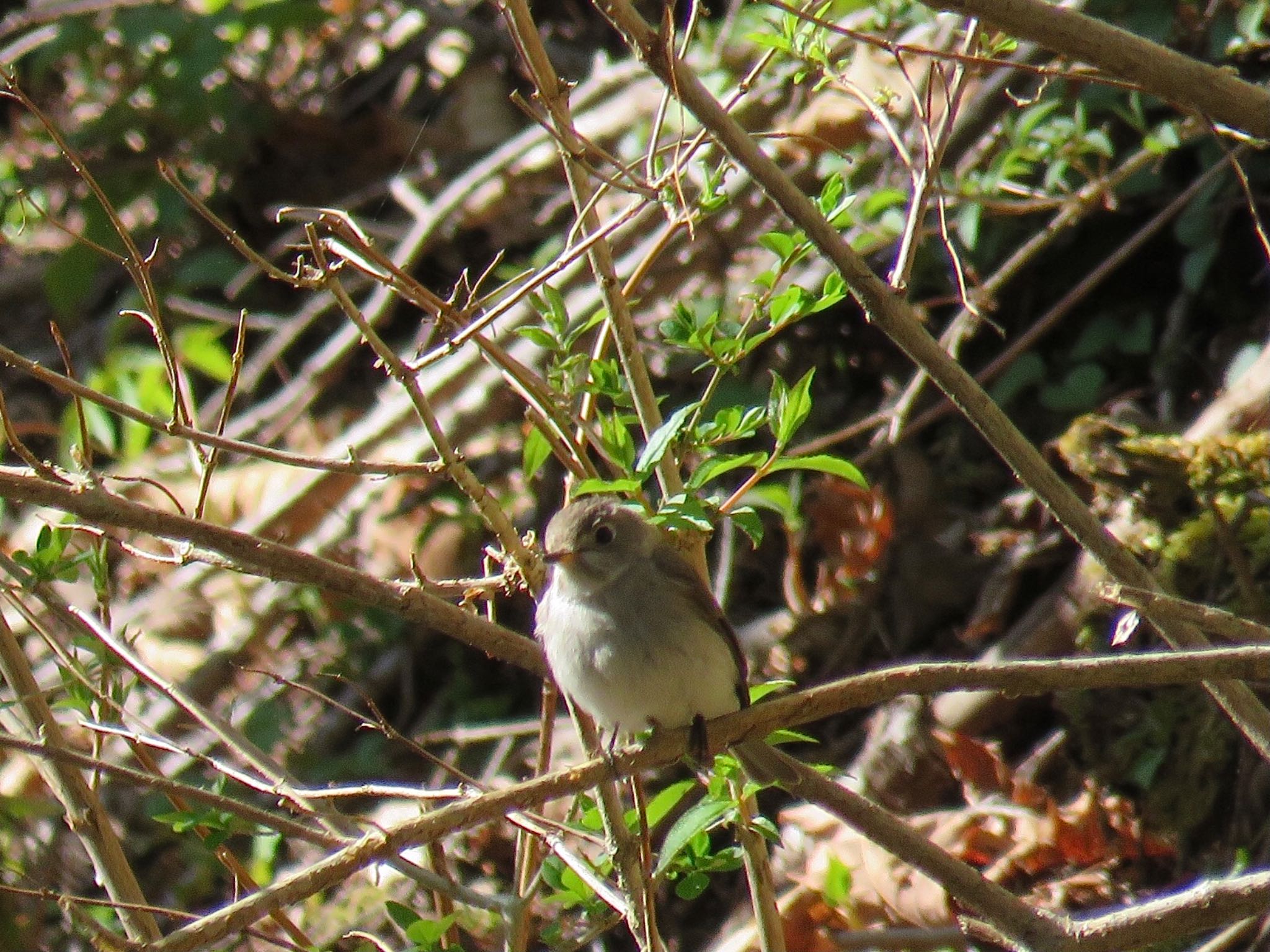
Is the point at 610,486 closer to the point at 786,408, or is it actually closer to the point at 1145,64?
the point at 786,408

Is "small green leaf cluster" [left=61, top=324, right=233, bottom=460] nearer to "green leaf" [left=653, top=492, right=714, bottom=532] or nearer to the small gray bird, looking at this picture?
the small gray bird

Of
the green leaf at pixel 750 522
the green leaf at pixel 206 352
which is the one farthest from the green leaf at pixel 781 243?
the green leaf at pixel 206 352

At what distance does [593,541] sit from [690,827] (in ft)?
3.61

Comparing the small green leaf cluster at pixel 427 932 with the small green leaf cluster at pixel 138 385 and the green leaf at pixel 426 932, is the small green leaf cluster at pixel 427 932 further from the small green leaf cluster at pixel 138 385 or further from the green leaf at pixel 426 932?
the small green leaf cluster at pixel 138 385

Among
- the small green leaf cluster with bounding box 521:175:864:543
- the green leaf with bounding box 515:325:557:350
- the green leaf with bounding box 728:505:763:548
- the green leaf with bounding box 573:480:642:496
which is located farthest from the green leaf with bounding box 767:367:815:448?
the green leaf with bounding box 515:325:557:350

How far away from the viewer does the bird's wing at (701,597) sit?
3.46 metres

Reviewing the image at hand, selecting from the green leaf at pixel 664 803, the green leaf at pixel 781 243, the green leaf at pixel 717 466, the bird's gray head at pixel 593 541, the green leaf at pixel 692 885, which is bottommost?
the green leaf at pixel 692 885

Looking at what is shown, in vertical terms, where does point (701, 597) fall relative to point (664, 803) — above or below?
above

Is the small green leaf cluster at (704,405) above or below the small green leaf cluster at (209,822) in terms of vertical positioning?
above

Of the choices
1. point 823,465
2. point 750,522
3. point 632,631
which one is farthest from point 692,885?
point 632,631

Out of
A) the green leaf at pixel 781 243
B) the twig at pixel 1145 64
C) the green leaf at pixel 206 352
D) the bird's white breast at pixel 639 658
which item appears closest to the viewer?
the twig at pixel 1145 64

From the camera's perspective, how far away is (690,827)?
103 inches

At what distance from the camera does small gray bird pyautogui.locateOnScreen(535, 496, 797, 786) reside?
341 cm

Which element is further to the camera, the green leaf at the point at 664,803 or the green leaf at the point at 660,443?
the green leaf at the point at 664,803
